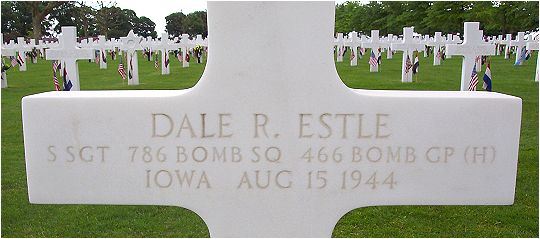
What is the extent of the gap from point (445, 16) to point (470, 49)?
3485cm

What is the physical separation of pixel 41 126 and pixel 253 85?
80 centimetres

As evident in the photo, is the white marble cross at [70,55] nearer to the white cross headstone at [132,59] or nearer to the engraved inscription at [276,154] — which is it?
the white cross headstone at [132,59]

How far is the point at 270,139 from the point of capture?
1.98 metres

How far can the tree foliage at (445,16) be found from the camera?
126 feet

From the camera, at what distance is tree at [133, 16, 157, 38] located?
2482 inches

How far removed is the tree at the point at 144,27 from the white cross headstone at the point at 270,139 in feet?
205

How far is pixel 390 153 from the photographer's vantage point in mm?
2004

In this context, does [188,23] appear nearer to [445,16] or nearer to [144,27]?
[144,27]

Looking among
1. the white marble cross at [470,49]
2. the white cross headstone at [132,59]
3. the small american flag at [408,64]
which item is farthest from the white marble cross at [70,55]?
the small american flag at [408,64]

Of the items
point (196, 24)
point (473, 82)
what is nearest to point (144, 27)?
point (196, 24)

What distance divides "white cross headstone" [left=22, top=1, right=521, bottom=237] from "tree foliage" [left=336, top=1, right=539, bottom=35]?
106 feet

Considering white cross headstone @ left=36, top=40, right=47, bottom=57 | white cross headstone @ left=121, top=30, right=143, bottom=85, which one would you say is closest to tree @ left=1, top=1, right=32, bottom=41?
white cross headstone @ left=36, top=40, right=47, bottom=57

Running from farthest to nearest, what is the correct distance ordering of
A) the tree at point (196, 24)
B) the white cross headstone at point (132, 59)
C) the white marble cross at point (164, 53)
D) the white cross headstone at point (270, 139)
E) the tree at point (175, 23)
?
the tree at point (175, 23), the tree at point (196, 24), the white marble cross at point (164, 53), the white cross headstone at point (132, 59), the white cross headstone at point (270, 139)

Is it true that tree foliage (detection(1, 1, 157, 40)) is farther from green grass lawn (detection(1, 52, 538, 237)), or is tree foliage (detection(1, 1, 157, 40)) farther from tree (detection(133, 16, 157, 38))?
green grass lawn (detection(1, 52, 538, 237))
